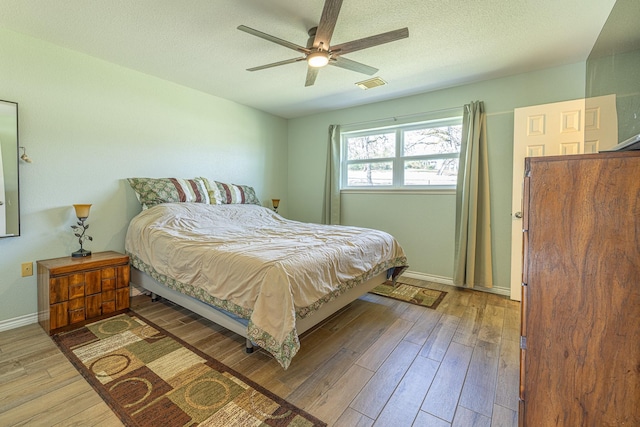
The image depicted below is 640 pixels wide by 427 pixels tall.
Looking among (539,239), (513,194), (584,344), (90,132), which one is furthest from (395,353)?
(90,132)

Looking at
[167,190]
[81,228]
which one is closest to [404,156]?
[167,190]

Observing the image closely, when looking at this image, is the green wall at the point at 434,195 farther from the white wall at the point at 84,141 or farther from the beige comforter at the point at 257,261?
the white wall at the point at 84,141

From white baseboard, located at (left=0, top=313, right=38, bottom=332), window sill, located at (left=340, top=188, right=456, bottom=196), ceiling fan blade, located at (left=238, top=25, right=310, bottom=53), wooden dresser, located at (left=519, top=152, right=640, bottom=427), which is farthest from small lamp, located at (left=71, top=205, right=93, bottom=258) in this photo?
wooden dresser, located at (left=519, top=152, right=640, bottom=427)

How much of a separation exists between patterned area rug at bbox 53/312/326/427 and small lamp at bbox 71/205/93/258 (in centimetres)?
71

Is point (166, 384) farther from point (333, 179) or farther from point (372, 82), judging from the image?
point (333, 179)

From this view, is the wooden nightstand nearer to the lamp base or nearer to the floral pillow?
the lamp base

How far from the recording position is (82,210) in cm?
247

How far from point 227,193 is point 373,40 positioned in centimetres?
253

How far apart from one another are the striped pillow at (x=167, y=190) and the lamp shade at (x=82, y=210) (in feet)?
1.63

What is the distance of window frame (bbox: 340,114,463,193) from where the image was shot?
355 centimetres

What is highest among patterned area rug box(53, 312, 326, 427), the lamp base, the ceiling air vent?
the ceiling air vent

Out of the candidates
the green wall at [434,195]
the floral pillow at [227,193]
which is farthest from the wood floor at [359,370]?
the floral pillow at [227,193]

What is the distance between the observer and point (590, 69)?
A: 2242mm

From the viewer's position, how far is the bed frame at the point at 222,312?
1904mm
